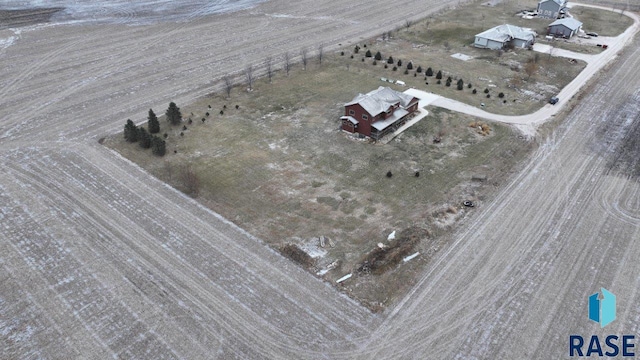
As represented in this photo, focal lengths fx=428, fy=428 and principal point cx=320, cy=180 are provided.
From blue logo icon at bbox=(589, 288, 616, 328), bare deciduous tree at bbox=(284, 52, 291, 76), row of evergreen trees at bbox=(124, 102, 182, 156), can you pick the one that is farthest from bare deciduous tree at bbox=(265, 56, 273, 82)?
blue logo icon at bbox=(589, 288, 616, 328)

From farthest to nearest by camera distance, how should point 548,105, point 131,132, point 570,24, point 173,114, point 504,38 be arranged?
1. point 570,24
2. point 504,38
3. point 548,105
4. point 173,114
5. point 131,132

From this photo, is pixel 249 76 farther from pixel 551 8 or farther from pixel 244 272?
pixel 551 8

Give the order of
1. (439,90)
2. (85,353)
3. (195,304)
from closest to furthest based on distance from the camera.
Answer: (85,353), (195,304), (439,90)

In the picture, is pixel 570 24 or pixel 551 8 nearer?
pixel 570 24

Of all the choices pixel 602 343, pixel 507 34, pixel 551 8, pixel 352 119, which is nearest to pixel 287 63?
pixel 352 119

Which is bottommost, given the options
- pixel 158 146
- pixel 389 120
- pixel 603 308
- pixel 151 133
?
pixel 603 308

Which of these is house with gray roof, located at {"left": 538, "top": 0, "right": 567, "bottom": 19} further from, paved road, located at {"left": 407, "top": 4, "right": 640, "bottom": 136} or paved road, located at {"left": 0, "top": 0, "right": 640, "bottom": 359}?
paved road, located at {"left": 0, "top": 0, "right": 640, "bottom": 359}

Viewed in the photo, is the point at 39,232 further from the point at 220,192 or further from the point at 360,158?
the point at 360,158

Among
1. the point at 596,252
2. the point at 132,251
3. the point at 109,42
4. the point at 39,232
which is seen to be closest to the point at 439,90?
the point at 596,252
